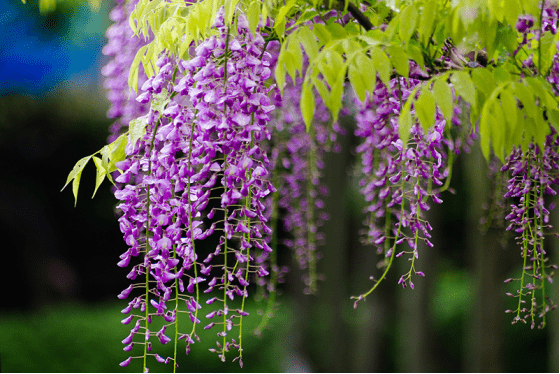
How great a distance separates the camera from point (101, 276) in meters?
6.14

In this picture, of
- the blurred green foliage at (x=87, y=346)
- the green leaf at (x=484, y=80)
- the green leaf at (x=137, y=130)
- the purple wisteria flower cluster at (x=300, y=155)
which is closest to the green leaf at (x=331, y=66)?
the green leaf at (x=484, y=80)

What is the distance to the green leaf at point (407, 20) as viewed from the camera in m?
0.91

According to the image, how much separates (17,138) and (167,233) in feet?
17.8

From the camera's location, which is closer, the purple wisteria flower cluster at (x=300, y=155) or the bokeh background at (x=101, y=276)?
the purple wisteria flower cluster at (x=300, y=155)

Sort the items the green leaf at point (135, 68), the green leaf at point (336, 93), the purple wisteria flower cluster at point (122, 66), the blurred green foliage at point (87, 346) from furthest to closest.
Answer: the blurred green foliage at point (87, 346), the purple wisteria flower cluster at point (122, 66), the green leaf at point (135, 68), the green leaf at point (336, 93)

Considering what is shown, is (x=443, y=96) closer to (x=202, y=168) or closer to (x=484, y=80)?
(x=484, y=80)

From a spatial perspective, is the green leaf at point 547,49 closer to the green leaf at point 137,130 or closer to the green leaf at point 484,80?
the green leaf at point 484,80

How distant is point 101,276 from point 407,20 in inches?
235

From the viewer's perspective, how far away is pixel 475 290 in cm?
353

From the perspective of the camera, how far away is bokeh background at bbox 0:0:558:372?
369cm

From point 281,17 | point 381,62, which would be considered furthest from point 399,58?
point 281,17

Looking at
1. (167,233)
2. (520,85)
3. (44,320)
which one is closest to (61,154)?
(44,320)

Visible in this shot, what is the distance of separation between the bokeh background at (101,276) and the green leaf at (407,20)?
2636 mm

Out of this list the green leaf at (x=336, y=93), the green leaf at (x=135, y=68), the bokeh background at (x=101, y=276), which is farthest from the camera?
the bokeh background at (x=101, y=276)
